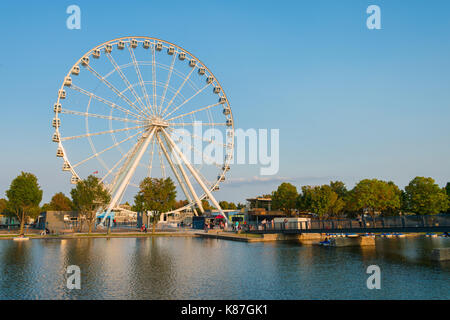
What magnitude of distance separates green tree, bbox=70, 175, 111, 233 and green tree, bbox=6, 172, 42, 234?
309 inches

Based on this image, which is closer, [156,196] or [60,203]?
[156,196]

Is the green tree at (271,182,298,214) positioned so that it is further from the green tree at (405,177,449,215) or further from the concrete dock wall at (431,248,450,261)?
the concrete dock wall at (431,248,450,261)

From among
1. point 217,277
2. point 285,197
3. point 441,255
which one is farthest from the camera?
point 285,197

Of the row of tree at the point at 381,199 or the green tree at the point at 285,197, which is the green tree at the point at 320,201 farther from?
the green tree at the point at 285,197

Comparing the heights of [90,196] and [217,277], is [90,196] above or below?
above

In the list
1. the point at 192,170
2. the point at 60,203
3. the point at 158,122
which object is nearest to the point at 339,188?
the point at 192,170

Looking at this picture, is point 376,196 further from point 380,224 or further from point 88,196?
point 88,196

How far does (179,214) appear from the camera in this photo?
108 meters

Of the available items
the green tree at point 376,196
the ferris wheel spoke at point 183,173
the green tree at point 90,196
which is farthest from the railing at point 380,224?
the green tree at point 376,196

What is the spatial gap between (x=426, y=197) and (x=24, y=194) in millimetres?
90530

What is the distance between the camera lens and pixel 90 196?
197ft

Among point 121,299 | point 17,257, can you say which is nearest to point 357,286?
point 121,299

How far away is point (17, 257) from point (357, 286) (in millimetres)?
27012
